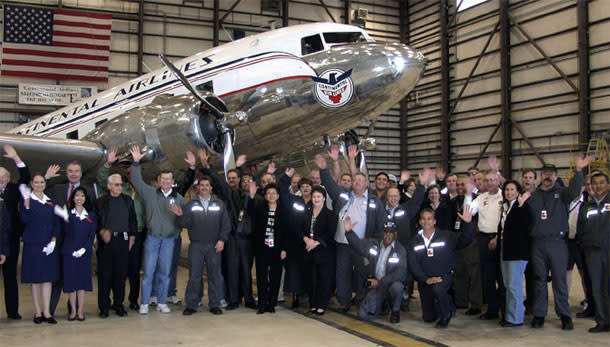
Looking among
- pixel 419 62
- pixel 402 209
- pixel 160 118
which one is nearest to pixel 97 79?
pixel 160 118

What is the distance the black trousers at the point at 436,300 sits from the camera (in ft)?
20.6

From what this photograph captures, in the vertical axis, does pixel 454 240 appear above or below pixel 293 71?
below

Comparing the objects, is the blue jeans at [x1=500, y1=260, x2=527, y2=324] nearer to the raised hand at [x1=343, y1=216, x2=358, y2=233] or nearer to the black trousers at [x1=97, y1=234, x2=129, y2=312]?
the raised hand at [x1=343, y1=216, x2=358, y2=233]

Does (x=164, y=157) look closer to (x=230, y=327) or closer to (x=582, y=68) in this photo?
(x=230, y=327)

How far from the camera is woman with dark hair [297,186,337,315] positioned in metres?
6.93

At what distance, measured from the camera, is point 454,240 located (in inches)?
260

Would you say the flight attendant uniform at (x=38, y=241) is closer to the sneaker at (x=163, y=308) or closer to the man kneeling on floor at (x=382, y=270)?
the sneaker at (x=163, y=308)

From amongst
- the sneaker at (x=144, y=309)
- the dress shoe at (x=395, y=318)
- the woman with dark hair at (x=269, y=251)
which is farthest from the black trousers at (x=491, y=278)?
the sneaker at (x=144, y=309)

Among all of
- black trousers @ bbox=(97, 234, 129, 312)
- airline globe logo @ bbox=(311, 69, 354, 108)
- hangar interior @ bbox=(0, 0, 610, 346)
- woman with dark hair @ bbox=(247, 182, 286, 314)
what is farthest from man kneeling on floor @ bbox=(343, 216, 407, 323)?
hangar interior @ bbox=(0, 0, 610, 346)

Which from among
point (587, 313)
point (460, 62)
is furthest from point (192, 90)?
point (460, 62)

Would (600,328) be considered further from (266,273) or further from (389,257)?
(266,273)

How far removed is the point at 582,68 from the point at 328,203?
681 inches

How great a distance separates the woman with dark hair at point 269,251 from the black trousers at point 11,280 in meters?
3.06

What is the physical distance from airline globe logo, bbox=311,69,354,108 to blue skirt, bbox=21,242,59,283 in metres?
5.21
